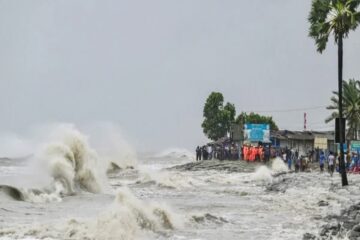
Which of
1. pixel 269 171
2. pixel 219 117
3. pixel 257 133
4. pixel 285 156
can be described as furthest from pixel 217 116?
pixel 269 171

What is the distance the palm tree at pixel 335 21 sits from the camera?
2356 centimetres

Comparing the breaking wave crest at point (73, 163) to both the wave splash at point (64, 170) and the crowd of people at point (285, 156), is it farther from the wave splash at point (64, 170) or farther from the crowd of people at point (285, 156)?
the crowd of people at point (285, 156)

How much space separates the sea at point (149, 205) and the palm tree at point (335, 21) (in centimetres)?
446

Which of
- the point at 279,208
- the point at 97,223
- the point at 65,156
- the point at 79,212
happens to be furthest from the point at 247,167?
the point at 97,223

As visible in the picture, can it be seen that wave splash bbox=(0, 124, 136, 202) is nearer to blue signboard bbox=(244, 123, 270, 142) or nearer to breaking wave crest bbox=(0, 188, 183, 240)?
breaking wave crest bbox=(0, 188, 183, 240)

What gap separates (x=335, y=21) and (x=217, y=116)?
188 feet

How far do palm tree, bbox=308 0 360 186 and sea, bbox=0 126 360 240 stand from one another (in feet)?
14.6

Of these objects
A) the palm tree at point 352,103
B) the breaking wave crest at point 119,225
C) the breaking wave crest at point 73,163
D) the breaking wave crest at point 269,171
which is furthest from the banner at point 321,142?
the breaking wave crest at point 119,225

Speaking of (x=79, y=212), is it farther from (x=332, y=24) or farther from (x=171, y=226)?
(x=332, y=24)

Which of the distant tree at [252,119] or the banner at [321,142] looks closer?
the banner at [321,142]

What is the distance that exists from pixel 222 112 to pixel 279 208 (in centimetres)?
6166

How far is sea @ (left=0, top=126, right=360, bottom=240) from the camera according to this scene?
1280cm

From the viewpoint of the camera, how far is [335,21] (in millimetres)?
23766

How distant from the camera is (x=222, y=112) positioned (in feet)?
264
